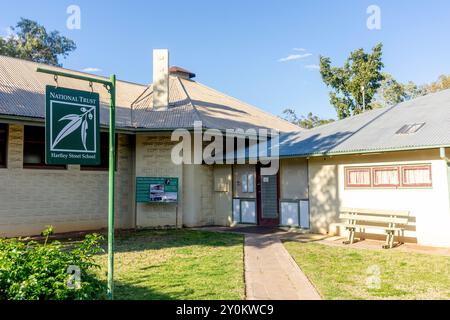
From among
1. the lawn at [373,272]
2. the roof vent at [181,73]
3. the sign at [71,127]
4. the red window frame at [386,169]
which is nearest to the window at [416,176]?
the red window frame at [386,169]

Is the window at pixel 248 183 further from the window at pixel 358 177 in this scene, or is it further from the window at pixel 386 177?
the window at pixel 386 177

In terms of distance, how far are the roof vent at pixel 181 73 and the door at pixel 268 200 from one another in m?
9.28

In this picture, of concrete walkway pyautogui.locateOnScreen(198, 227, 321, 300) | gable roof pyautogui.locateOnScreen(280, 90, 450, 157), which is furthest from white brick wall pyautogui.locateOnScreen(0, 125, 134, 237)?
gable roof pyautogui.locateOnScreen(280, 90, 450, 157)

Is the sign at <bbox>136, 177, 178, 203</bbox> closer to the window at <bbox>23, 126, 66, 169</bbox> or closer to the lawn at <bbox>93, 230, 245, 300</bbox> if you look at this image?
the lawn at <bbox>93, 230, 245, 300</bbox>

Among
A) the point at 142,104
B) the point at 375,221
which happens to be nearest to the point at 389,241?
the point at 375,221

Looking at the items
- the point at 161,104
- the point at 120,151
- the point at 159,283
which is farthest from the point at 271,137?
the point at 159,283

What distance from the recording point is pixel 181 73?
20703 millimetres

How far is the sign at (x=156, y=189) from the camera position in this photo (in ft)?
43.4

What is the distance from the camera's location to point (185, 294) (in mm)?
5387

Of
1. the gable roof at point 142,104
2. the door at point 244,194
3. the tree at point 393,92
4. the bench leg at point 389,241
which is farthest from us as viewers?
the tree at point 393,92

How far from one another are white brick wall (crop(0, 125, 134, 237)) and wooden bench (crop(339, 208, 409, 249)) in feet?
26.0

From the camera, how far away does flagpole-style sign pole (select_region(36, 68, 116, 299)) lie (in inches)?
171

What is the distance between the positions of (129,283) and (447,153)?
312 inches
